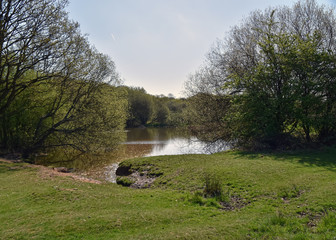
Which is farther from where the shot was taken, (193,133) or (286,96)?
(193,133)

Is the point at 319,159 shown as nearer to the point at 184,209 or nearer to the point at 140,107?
the point at 184,209

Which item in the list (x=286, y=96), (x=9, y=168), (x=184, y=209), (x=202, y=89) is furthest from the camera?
(x=202, y=89)

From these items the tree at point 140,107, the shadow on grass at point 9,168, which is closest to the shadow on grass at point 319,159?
the shadow on grass at point 9,168

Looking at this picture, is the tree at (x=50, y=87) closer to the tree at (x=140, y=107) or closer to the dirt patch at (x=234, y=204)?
the dirt patch at (x=234, y=204)

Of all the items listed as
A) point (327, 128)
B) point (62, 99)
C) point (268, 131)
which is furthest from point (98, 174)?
point (327, 128)

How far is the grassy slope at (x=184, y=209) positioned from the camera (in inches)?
233

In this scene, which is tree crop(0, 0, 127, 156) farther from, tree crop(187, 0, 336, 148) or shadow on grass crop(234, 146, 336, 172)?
shadow on grass crop(234, 146, 336, 172)

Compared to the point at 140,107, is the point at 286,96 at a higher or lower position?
lower

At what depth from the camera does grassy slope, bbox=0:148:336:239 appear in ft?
19.4

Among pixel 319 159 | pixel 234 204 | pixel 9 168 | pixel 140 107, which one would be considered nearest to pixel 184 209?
pixel 234 204

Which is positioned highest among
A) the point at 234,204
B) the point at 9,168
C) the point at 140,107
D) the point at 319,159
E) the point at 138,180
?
the point at 140,107

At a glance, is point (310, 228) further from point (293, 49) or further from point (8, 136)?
point (8, 136)

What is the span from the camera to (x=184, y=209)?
26.2 ft

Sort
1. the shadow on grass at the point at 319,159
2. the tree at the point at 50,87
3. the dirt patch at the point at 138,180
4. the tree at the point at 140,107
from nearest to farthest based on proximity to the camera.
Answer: the shadow on grass at the point at 319,159, the dirt patch at the point at 138,180, the tree at the point at 50,87, the tree at the point at 140,107
